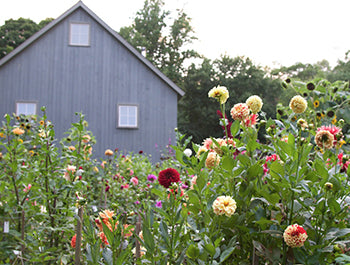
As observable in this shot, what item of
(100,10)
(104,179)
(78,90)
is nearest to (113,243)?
(104,179)

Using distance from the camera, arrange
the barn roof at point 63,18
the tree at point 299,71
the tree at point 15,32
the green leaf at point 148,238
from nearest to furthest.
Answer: the green leaf at point 148,238, the barn roof at point 63,18, the tree at point 15,32, the tree at point 299,71

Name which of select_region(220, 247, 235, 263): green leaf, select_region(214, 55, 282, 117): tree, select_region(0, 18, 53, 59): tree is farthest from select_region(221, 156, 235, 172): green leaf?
select_region(0, 18, 53, 59): tree

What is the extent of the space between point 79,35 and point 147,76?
265 cm

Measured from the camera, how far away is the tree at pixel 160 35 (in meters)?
26.0

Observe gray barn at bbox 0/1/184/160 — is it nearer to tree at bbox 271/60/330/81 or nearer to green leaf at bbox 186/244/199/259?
green leaf at bbox 186/244/199/259

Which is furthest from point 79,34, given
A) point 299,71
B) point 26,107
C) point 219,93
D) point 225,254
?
point 299,71

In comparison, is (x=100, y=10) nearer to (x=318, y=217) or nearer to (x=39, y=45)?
(x=39, y=45)

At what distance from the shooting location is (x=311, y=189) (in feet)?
3.60

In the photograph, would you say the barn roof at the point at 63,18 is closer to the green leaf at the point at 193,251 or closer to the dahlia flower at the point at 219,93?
the dahlia flower at the point at 219,93

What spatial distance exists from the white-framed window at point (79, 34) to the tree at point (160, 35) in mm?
14133

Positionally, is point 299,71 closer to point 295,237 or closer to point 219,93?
point 219,93

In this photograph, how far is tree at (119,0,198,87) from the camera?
25969 millimetres

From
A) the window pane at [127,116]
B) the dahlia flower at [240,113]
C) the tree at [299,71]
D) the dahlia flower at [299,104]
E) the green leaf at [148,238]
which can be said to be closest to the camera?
the green leaf at [148,238]

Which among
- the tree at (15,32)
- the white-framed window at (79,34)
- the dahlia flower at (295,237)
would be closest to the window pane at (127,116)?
the white-framed window at (79,34)
